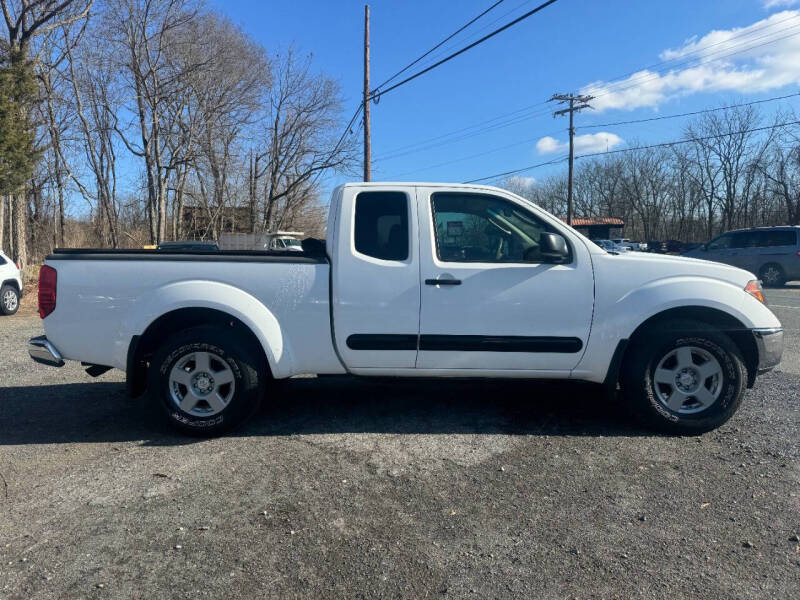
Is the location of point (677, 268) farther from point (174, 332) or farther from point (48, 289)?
point (48, 289)

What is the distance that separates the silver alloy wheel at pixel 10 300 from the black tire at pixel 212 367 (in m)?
9.67

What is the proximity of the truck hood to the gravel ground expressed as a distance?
3.92 feet

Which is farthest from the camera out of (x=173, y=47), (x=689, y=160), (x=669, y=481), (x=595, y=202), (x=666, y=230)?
(x=595, y=202)

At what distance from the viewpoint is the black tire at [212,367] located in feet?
13.1

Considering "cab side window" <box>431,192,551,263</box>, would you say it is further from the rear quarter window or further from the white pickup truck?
the rear quarter window

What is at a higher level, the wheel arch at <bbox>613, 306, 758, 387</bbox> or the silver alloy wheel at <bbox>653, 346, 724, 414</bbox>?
the wheel arch at <bbox>613, 306, 758, 387</bbox>

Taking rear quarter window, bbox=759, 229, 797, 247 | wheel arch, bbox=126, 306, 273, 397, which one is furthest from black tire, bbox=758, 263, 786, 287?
wheel arch, bbox=126, 306, 273, 397

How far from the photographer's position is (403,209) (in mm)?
A: 4188

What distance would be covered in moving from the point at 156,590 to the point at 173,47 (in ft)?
90.2

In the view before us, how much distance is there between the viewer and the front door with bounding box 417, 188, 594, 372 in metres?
4.00

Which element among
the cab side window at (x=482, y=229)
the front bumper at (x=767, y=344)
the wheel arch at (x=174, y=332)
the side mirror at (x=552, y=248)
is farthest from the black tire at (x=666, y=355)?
the wheel arch at (x=174, y=332)

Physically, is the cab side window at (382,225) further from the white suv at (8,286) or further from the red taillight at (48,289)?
the white suv at (8,286)

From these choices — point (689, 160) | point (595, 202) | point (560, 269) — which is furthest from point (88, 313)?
point (595, 202)

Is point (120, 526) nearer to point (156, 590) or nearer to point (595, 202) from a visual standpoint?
point (156, 590)
